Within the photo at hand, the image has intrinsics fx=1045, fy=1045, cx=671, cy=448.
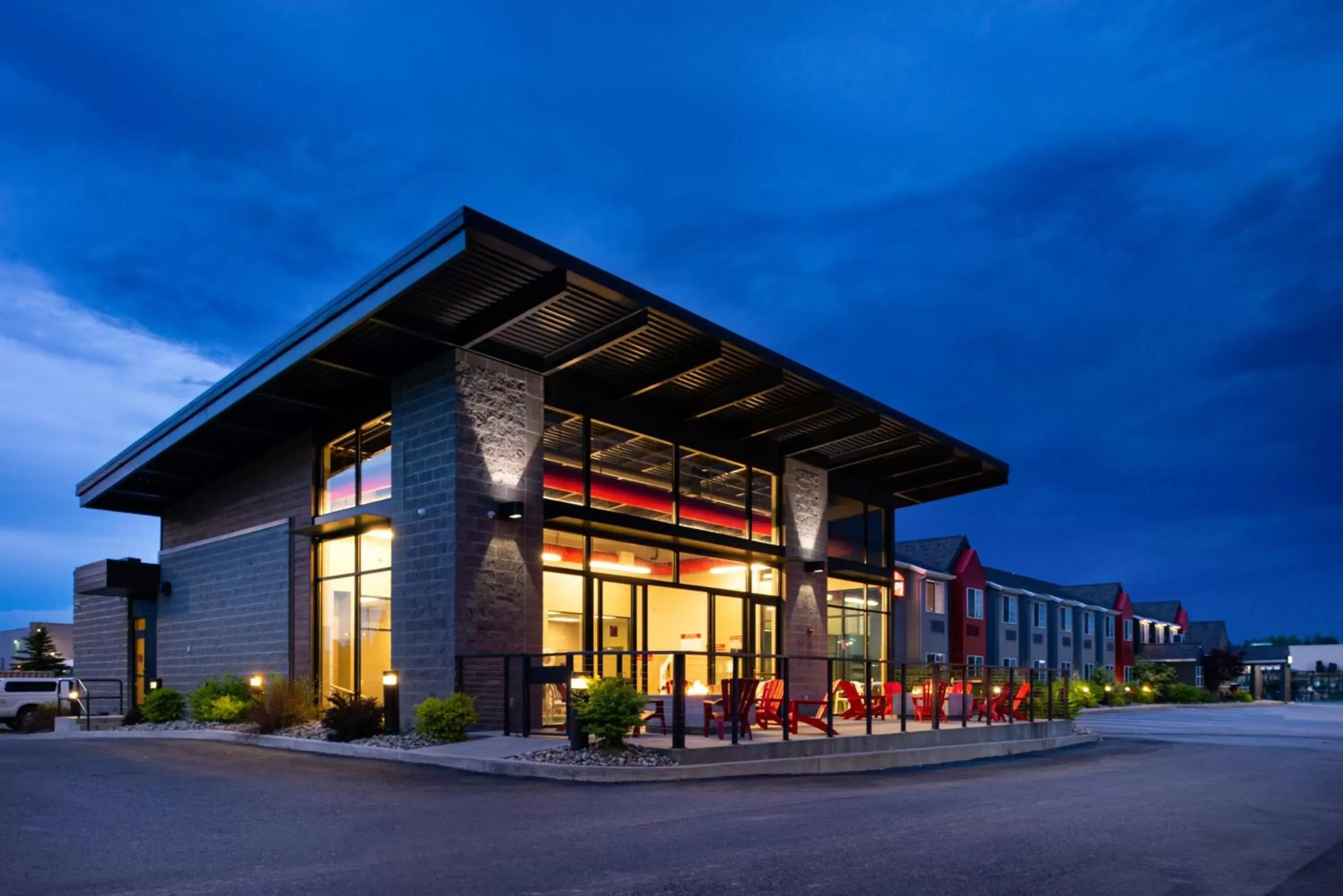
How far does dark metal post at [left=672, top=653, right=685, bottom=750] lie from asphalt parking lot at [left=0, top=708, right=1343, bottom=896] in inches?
30.8

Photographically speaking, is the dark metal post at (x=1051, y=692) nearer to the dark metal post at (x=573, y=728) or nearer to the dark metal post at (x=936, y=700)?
the dark metal post at (x=936, y=700)

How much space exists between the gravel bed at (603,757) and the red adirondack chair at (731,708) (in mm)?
1538

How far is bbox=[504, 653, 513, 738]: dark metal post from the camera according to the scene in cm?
1447

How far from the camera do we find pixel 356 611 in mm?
17656

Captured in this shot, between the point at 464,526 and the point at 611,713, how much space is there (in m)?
4.26

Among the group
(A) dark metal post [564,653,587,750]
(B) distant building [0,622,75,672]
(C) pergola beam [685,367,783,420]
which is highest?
(C) pergola beam [685,367,783,420]

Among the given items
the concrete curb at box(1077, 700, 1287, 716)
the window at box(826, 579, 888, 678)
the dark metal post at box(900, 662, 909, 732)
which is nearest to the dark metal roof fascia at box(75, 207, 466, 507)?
the dark metal post at box(900, 662, 909, 732)

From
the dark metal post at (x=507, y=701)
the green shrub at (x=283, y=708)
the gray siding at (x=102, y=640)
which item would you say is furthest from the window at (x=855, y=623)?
the gray siding at (x=102, y=640)

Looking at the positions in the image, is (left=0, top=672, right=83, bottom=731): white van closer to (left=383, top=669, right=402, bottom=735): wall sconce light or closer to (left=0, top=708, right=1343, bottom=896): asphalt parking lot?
(left=0, top=708, right=1343, bottom=896): asphalt parking lot

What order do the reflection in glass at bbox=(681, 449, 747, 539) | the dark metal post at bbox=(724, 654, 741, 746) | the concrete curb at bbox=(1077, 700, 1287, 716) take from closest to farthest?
the dark metal post at bbox=(724, 654, 741, 746) → the reflection in glass at bbox=(681, 449, 747, 539) → the concrete curb at bbox=(1077, 700, 1287, 716)

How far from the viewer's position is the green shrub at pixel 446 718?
14.2 metres

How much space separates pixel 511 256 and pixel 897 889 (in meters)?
9.49

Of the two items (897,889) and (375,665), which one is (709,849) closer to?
(897,889)

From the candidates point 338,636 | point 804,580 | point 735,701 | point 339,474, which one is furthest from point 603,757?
point 804,580
